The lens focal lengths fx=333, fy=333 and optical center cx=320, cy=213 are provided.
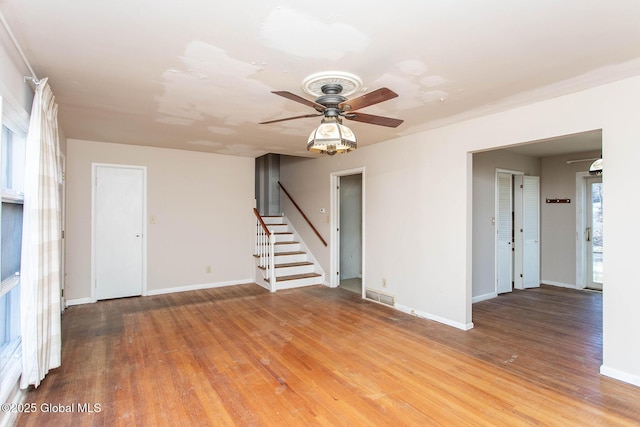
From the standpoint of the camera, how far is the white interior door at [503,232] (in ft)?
18.1

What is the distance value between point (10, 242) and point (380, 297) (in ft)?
13.8

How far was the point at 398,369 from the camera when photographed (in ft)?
9.46

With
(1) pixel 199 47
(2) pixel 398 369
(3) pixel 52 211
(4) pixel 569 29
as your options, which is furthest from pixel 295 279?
(4) pixel 569 29

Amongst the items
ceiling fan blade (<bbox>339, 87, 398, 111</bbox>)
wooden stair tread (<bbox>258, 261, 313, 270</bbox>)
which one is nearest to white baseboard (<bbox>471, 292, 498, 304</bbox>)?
wooden stair tread (<bbox>258, 261, 313, 270</bbox>)

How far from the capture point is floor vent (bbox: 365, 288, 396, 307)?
479 cm

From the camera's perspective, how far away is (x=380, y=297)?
16.3 ft

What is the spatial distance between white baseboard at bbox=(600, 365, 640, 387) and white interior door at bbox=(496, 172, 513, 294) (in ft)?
9.11

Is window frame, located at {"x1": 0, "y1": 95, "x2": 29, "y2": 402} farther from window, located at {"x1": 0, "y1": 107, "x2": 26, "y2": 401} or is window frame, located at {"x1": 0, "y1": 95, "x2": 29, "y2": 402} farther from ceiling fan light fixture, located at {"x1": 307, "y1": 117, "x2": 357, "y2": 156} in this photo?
ceiling fan light fixture, located at {"x1": 307, "y1": 117, "x2": 357, "y2": 156}

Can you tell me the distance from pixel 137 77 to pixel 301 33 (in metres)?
1.49

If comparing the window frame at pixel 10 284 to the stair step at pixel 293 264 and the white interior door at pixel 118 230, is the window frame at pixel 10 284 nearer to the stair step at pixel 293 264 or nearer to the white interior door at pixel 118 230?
the white interior door at pixel 118 230

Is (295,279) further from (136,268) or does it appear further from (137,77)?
(137,77)

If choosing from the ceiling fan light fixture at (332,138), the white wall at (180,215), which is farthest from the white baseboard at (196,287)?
the ceiling fan light fixture at (332,138)

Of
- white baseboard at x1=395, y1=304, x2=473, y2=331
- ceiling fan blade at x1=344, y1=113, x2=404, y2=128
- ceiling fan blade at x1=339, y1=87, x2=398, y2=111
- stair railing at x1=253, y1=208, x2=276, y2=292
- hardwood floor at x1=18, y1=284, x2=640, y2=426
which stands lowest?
hardwood floor at x1=18, y1=284, x2=640, y2=426

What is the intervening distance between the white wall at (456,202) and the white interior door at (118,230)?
305 centimetres
